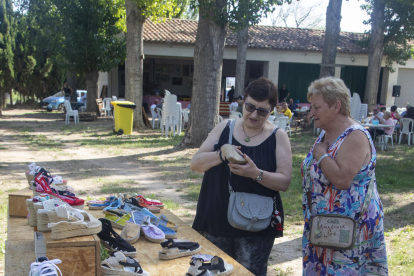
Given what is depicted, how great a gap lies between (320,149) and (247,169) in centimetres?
47

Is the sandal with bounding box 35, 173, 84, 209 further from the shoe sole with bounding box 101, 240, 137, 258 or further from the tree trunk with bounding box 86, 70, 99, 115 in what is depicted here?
the tree trunk with bounding box 86, 70, 99, 115

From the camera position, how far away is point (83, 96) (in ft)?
83.5

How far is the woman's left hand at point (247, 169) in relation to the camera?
250cm

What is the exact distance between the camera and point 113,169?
9062 millimetres

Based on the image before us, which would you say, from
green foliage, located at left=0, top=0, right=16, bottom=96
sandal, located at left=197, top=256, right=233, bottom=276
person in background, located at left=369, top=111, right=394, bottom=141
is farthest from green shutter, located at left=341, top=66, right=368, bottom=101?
sandal, located at left=197, top=256, right=233, bottom=276

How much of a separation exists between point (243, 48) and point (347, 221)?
20255 mm

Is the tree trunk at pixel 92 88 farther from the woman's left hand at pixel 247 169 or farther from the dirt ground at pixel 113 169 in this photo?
the woman's left hand at pixel 247 169

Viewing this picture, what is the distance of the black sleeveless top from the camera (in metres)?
2.68

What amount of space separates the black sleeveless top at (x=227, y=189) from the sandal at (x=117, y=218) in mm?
558

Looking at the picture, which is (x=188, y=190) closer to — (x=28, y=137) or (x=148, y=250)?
(x=148, y=250)

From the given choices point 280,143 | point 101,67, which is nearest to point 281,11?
point 101,67

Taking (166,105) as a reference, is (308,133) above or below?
below

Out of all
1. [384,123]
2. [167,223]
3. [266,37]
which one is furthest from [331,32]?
[167,223]

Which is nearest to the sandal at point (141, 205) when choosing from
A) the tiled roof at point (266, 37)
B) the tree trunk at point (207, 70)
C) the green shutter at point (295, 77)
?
the tree trunk at point (207, 70)
